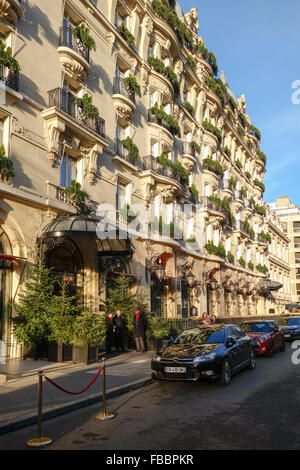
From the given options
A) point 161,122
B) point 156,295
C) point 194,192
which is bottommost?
point 156,295

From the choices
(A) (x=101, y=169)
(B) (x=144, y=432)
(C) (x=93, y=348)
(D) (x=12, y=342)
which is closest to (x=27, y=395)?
(B) (x=144, y=432)

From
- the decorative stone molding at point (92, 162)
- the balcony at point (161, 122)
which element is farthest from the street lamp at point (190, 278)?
the decorative stone molding at point (92, 162)

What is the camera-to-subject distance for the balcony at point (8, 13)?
13203mm

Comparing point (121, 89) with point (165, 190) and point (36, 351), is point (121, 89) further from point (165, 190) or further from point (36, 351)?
point (36, 351)

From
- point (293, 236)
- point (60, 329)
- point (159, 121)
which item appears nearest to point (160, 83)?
point (159, 121)

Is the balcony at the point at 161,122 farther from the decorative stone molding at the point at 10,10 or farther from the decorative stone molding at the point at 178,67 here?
the decorative stone molding at the point at 10,10

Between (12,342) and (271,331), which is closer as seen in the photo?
(12,342)

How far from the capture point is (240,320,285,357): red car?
1438cm

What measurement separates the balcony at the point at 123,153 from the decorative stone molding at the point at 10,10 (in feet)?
23.9

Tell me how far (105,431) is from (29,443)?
43.8 inches

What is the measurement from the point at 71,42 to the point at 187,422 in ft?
54.4

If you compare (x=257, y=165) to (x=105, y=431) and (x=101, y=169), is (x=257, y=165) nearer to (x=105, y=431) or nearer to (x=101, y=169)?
(x=101, y=169)

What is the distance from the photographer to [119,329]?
1530 cm

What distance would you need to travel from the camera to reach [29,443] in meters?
5.22
